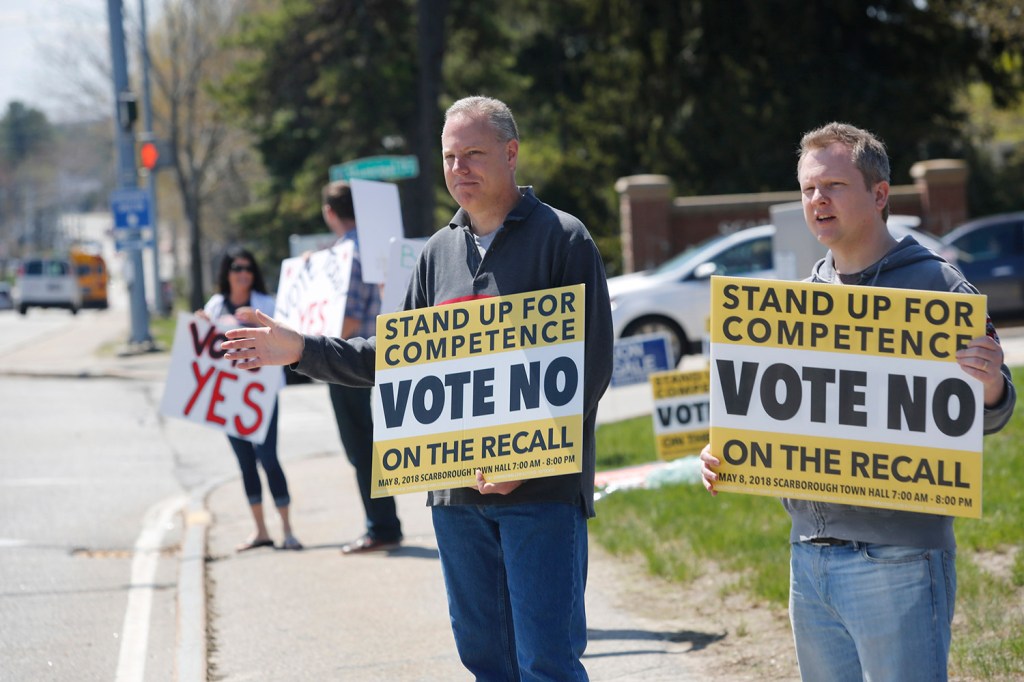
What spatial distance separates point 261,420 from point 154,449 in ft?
19.1

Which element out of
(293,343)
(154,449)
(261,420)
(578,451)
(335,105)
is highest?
(335,105)

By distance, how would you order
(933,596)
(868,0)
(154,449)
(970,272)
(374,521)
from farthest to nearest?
(868,0) < (970,272) < (154,449) < (374,521) < (933,596)

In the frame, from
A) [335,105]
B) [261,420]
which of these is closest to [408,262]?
[261,420]

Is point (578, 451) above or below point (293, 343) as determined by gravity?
below

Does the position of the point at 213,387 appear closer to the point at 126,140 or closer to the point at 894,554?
the point at 894,554

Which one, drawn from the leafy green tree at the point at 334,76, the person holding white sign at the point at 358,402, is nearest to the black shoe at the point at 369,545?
the person holding white sign at the point at 358,402

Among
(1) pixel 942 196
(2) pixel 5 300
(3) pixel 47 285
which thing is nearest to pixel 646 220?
(1) pixel 942 196

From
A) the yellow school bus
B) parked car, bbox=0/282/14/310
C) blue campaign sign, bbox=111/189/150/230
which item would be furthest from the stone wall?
parked car, bbox=0/282/14/310

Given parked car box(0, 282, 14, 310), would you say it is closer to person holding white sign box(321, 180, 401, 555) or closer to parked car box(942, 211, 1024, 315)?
parked car box(942, 211, 1024, 315)

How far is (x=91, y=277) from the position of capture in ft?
204

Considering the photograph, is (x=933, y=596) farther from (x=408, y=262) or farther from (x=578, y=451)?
(x=408, y=262)

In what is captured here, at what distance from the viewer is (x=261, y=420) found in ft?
25.8

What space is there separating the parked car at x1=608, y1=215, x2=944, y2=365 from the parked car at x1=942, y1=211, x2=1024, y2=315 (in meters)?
3.48

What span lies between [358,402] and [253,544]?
1.49 meters
